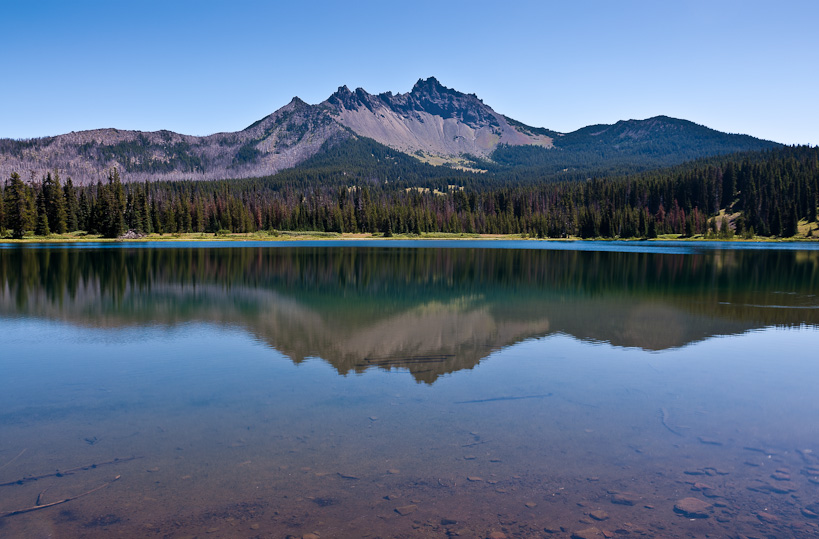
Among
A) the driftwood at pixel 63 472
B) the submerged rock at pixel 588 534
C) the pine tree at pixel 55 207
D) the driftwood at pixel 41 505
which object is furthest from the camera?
the pine tree at pixel 55 207

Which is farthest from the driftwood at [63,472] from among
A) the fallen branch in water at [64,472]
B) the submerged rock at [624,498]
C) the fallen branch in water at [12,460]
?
the submerged rock at [624,498]

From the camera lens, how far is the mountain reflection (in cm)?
1873

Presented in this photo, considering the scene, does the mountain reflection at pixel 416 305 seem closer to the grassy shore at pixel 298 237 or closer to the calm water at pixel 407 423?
the calm water at pixel 407 423

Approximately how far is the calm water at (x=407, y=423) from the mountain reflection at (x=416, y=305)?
24 centimetres

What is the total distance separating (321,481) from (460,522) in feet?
7.71

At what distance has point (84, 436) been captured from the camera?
9.97m

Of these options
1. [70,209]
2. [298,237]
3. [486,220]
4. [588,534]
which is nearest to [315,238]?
[298,237]

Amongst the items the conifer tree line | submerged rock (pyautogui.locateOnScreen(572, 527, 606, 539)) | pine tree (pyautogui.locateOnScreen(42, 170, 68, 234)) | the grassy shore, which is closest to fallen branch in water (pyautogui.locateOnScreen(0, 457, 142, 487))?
submerged rock (pyautogui.locateOnScreen(572, 527, 606, 539))

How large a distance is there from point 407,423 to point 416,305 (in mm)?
16526

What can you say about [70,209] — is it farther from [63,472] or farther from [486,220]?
[63,472]

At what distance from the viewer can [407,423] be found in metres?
10.8

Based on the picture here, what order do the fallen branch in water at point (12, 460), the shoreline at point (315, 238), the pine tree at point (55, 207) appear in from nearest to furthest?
the fallen branch in water at point (12, 460) < the shoreline at point (315, 238) < the pine tree at point (55, 207)

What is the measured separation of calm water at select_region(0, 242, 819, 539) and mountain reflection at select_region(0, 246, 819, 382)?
24 centimetres

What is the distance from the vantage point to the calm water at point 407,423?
7391mm
